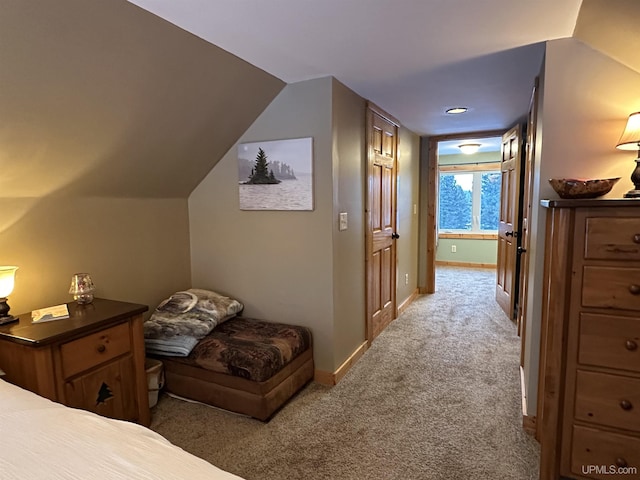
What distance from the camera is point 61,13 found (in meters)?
1.44

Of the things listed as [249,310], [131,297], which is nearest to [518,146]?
[249,310]

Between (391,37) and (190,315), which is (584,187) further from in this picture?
(190,315)

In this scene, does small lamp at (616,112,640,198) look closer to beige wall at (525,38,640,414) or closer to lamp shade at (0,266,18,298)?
beige wall at (525,38,640,414)

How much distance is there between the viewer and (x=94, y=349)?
188 centimetres

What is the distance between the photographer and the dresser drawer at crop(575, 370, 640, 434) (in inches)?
60.8

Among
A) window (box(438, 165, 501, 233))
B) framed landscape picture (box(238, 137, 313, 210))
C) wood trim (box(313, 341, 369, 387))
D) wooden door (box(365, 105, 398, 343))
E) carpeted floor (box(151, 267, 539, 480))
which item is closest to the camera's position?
carpeted floor (box(151, 267, 539, 480))

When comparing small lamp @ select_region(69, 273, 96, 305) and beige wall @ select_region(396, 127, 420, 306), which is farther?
beige wall @ select_region(396, 127, 420, 306)

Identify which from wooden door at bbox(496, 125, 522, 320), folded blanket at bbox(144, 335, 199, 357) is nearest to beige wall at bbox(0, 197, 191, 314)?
folded blanket at bbox(144, 335, 199, 357)

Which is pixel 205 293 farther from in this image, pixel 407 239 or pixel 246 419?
pixel 407 239

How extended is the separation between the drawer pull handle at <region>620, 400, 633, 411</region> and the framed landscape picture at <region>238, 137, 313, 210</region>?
1.94 metres

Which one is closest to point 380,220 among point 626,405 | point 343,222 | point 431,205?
point 343,222

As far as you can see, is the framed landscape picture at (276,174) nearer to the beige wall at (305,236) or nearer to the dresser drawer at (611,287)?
the beige wall at (305,236)

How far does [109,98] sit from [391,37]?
1.49 m

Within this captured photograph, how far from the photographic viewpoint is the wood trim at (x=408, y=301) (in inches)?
172
